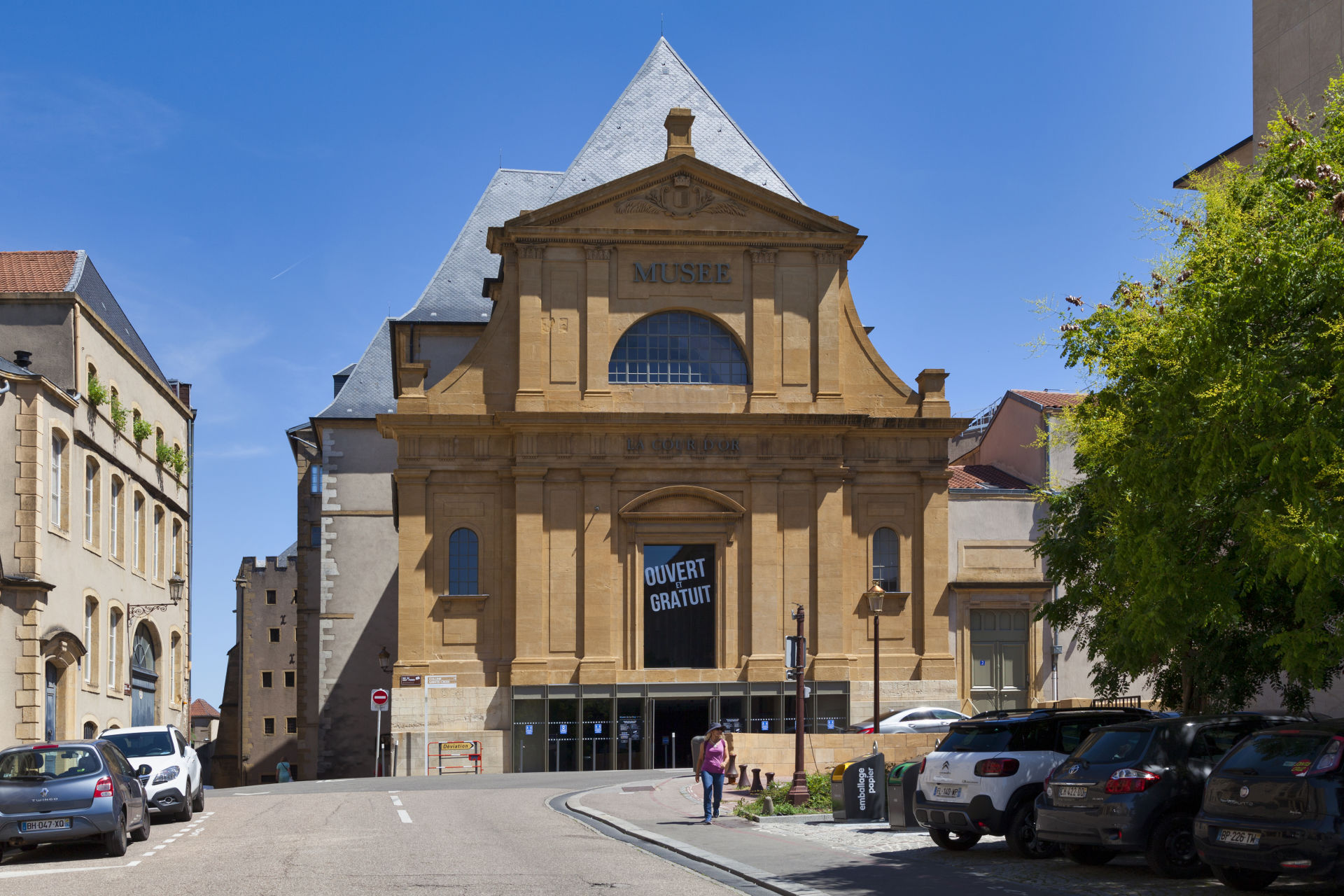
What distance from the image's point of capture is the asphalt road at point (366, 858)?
14.8m

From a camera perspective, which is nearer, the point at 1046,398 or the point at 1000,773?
the point at 1000,773

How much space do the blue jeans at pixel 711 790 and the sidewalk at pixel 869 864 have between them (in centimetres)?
26

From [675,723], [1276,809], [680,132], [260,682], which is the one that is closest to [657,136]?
[680,132]

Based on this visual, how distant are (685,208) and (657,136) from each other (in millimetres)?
7914

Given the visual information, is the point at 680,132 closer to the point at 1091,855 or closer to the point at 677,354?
the point at 677,354

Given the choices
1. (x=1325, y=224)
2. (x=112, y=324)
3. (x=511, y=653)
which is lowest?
(x=511, y=653)

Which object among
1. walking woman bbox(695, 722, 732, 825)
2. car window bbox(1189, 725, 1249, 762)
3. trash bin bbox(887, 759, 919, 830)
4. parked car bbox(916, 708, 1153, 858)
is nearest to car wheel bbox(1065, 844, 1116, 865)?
parked car bbox(916, 708, 1153, 858)

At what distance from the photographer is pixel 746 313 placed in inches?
1875

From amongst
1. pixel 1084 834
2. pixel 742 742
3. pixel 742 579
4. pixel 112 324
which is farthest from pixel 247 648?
pixel 1084 834

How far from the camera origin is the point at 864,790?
21.9 metres

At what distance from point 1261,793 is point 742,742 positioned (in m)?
21.4

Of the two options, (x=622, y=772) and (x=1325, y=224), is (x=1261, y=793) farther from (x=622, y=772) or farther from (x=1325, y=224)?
(x=622, y=772)

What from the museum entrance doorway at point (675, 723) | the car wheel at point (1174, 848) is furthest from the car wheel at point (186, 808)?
the museum entrance doorway at point (675, 723)

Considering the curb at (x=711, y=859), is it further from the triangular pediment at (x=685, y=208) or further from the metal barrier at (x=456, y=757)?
the triangular pediment at (x=685, y=208)
